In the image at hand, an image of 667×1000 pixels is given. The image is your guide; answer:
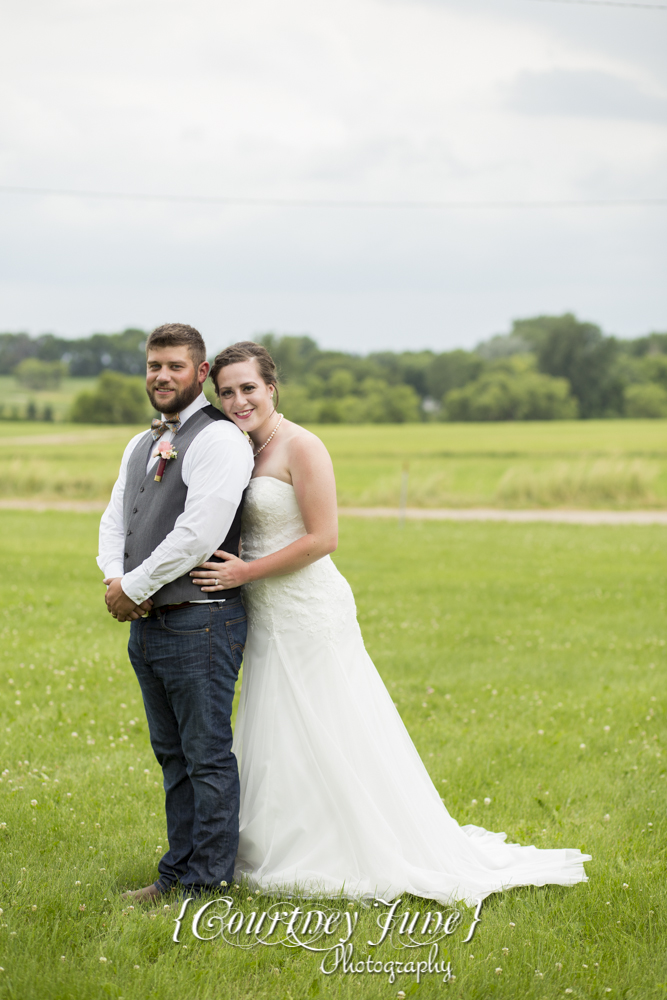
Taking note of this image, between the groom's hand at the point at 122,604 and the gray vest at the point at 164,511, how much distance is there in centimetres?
6

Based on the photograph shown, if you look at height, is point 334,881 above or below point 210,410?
below

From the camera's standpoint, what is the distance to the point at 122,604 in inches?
154

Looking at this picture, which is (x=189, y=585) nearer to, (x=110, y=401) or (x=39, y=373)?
(x=110, y=401)

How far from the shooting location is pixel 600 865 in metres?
4.56

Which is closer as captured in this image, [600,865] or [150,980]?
[150,980]

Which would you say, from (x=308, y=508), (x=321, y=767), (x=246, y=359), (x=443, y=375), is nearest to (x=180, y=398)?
(x=246, y=359)

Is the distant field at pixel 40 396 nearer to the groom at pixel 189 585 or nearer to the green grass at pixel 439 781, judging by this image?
the green grass at pixel 439 781

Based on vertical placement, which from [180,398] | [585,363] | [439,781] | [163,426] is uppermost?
[585,363]

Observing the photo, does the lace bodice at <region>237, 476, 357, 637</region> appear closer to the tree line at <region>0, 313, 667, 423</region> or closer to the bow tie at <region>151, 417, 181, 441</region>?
the bow tie at <region>151, 417, 181, 441</region>

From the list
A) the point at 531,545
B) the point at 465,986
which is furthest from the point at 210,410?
the point at 531,545

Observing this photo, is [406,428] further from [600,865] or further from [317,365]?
[600,865]

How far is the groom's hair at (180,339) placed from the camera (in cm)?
398

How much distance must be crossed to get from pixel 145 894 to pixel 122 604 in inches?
55.9

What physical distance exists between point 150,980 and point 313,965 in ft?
2.17
